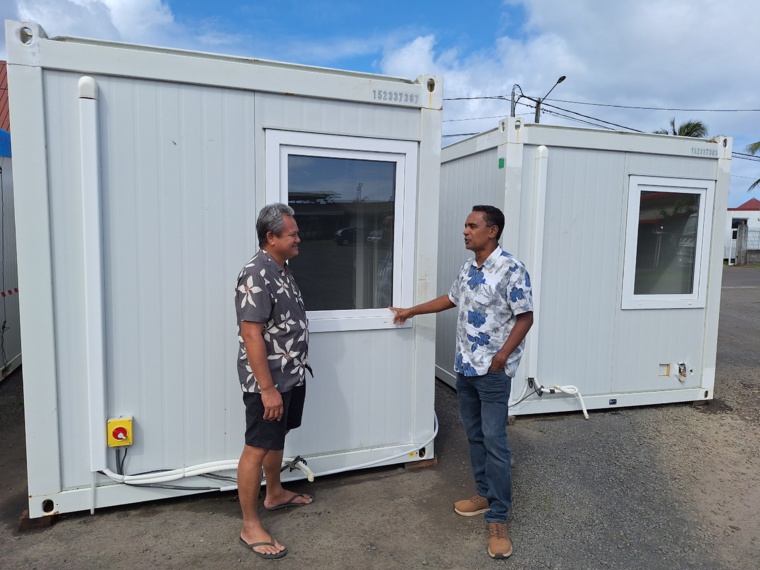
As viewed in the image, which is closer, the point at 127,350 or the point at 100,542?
the point at 100,542

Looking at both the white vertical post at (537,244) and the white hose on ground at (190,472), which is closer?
the white hose on ground at (190,472)

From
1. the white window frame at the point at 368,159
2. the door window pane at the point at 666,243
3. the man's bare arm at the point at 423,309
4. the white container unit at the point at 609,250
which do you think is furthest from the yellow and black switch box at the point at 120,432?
the door window pane at the point at 666,243

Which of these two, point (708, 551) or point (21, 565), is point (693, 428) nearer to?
point (708, 551)

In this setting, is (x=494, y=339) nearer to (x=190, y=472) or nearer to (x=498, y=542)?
(x=498, y=542)

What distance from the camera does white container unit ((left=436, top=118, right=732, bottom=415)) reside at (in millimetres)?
4738

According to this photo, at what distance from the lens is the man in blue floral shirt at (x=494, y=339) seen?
2902mm

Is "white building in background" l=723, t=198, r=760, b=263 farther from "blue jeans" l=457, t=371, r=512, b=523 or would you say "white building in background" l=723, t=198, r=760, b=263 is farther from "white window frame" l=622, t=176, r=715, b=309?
"blue jeans" l=457, t=371, r=512, b=523

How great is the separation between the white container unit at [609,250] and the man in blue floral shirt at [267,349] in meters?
2.40

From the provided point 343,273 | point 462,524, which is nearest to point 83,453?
point 343,273

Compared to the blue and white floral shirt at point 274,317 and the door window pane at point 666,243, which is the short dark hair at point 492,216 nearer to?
the blue and white floral shirt at point 274,317

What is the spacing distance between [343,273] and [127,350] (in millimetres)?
1388

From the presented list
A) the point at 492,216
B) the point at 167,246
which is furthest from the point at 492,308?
the point at 167,246

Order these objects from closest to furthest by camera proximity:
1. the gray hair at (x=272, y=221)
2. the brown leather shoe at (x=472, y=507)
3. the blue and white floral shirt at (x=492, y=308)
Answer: the gray hair at (x=272, y=221)
the blue and white floral shirt at (x=492, y=308)
the brown leather shoe at (x=472, y=507)

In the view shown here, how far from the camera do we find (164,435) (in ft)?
10.6
